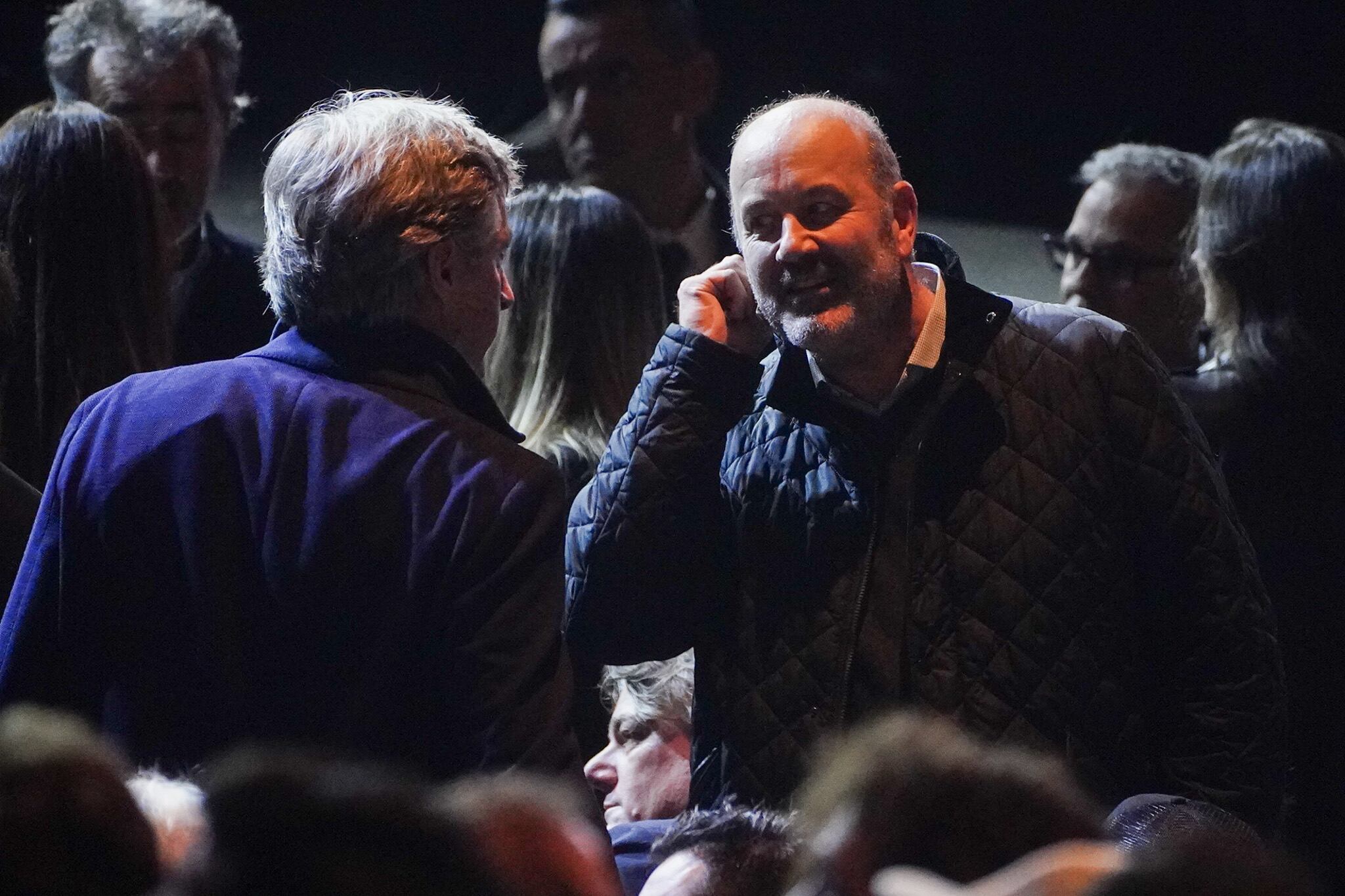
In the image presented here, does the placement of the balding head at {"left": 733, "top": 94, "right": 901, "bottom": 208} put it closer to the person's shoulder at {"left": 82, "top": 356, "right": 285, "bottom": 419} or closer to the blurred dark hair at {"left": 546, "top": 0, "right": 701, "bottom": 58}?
the person's shoulder at {"left": 82, "top": 356, "right": 285, "bottom": 419}

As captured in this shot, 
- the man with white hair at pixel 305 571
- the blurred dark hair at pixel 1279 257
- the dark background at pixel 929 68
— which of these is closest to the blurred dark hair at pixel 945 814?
the man with white hair at pixel 305 571

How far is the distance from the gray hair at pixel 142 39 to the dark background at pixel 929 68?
33.5 inches

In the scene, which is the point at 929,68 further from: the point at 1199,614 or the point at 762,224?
the point at 1199,614

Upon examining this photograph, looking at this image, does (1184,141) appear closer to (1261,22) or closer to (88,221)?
(1261,22)

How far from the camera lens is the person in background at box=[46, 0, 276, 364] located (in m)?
3.50

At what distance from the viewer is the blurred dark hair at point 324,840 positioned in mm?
1000

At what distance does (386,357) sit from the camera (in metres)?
2.04

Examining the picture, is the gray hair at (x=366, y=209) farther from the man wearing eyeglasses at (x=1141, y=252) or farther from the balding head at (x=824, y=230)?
the man wearing eyeglasses at (x=1141, y=252)

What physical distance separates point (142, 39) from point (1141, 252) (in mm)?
2100

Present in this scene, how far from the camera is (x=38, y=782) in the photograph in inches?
42.3

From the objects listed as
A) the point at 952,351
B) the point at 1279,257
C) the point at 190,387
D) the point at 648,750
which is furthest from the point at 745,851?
the point at 1279,257

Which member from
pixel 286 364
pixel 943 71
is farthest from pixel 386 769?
pixel 943 71

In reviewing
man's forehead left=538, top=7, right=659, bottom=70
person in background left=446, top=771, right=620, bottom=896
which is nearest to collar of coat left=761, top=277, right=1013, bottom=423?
person in background left=446, top=771, right=620, bottom=896

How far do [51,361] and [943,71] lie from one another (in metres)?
2.86
